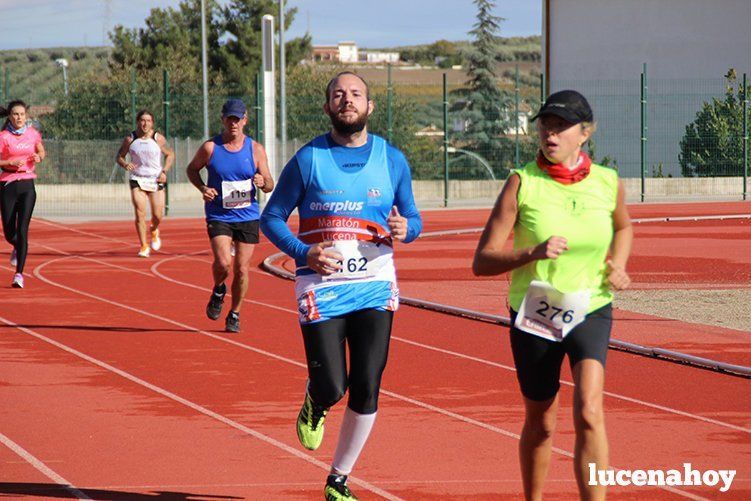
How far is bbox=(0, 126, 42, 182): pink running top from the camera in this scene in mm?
16125

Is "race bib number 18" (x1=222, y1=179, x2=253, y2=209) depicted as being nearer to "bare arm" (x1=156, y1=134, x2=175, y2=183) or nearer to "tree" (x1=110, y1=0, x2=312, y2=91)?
"bare arm" (x1=156, y1=134, x2=175, y2=183)

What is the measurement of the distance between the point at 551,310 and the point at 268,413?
3.56 meters

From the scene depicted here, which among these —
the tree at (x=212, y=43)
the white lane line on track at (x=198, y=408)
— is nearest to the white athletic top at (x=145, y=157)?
the white lane line on track at (x=198, y=408)

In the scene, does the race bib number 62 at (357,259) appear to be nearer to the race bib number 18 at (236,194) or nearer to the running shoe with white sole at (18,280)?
the race bib number 18 at (236,194)

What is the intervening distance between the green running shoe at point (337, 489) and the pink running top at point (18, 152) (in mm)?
10426

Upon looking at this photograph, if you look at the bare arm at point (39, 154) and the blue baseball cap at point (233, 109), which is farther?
the bare arm at point (39, 154)

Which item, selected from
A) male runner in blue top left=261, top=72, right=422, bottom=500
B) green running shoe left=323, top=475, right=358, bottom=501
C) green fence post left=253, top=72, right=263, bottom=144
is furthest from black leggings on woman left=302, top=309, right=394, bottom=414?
green fence post left=253, top=72, right=263, bottom=144

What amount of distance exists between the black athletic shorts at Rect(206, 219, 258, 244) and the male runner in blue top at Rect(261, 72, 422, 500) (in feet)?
19.1

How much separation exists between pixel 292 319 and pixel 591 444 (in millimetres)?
8251

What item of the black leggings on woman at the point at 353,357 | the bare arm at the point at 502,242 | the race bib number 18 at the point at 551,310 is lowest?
the black leggings on woman at the point at 353,357

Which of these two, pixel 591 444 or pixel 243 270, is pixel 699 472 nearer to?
pixel 591 444

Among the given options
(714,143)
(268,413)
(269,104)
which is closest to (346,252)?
(268,413)

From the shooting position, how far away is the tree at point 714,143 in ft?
119

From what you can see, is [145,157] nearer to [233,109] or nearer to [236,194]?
[236,194]
